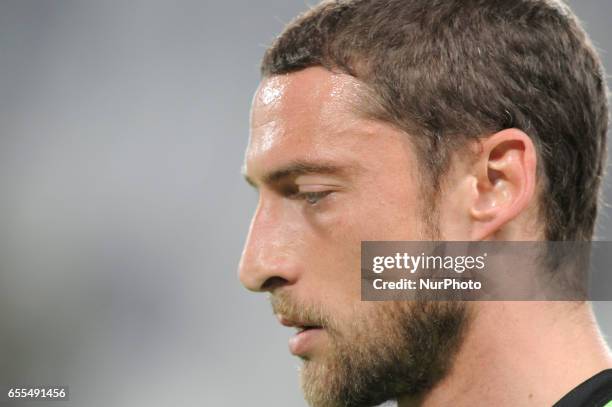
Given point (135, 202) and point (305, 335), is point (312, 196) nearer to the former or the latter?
point (305, 335)

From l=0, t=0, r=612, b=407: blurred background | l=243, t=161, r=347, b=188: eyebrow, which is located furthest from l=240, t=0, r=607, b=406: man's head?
l=0, t=0, r=612, b=407: blurred background

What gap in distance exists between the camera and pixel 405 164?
1769 millimetres

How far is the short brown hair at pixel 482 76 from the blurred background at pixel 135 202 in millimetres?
3170

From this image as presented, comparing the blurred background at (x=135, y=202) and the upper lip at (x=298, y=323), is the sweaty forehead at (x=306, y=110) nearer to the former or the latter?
the upper lip at (x=298, y=323)

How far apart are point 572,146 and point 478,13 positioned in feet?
1.16

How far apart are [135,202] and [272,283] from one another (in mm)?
3998

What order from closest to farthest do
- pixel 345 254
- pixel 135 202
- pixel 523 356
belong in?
pixel 523 356
pixel 345 254
pixel 135 202

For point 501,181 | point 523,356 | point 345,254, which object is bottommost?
point 523,356

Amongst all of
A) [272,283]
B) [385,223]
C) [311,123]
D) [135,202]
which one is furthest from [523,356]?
[135,202]

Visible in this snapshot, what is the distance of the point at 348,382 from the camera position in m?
1.74

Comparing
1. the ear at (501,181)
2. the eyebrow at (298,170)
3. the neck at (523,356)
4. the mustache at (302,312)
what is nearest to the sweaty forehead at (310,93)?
the eyebrow at (298,170)

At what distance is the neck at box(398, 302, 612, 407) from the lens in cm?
164

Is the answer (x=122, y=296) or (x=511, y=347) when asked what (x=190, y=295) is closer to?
(x=122, y=296)

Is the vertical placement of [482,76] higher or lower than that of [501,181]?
higher
